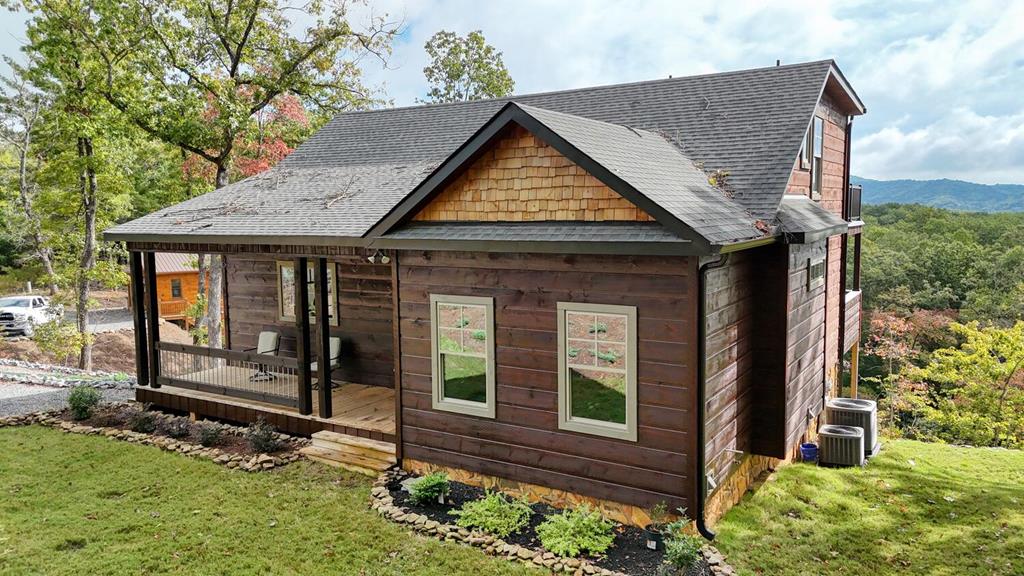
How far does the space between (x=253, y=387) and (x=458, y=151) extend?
6.40 metres

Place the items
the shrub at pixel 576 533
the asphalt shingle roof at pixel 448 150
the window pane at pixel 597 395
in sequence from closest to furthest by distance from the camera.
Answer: the shrub at pixel 576 533
the window pane at pixel 597 395
the asphalt shingle roof at pixel 448 150

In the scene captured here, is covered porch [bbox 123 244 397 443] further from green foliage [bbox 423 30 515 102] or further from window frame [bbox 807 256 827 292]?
green foliage [bbox 423 30 515 102]

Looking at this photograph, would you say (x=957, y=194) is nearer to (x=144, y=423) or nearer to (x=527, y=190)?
(x=527, y=190)

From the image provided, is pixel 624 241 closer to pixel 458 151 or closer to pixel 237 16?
pixel 458 151

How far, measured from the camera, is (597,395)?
7.52 metres

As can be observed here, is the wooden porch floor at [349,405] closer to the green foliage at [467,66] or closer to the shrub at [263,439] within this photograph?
the shrub at [263,439]

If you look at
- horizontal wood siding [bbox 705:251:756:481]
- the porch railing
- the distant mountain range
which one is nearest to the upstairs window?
horizontal wood siding [bbox 705:251:756:481]

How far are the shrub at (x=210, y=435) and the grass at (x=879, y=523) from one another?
751 cm

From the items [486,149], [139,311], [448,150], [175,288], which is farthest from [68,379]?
[175,288]

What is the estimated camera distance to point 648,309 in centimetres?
699

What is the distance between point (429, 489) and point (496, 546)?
4.31ft

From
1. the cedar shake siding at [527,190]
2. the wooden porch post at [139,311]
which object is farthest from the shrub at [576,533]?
the wooden porch post at [139,311]

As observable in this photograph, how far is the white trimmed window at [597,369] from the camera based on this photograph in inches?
281

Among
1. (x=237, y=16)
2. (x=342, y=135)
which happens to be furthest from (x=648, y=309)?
(x=237, y=16)
